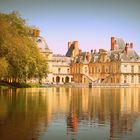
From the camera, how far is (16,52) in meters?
19.1

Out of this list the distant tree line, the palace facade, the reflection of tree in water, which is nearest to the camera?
the reflection of tree in water

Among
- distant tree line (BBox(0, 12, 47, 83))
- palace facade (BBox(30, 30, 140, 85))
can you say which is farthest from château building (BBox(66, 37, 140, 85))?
distant tree line (BBox(0, 12, 47, 83))

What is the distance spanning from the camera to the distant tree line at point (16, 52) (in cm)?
1789

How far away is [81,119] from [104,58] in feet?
126

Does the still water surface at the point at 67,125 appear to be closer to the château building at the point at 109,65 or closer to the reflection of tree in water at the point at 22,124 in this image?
the reflection of tree in water at the point at 22,124

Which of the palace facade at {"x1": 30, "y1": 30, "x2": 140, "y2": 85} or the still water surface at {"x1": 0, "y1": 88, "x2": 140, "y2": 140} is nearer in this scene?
the still water surface at {"x1": 0, "y1": 88, "x2": 140, "y2": 140}

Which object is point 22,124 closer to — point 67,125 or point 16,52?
point 67,125

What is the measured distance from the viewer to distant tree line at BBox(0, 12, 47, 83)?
704 inches

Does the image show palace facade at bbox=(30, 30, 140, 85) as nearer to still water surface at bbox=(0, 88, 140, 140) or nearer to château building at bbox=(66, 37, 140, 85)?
château building at bbox=(66, 37, 140, 85)

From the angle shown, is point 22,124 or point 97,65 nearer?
point 22,124

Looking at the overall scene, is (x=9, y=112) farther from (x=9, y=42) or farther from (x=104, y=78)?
(x=104, y=78)

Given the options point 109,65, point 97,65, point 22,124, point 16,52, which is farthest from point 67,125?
point 97,65

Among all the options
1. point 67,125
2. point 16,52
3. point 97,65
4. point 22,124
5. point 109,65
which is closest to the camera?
point 22,124

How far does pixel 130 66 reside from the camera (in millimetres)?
44781
